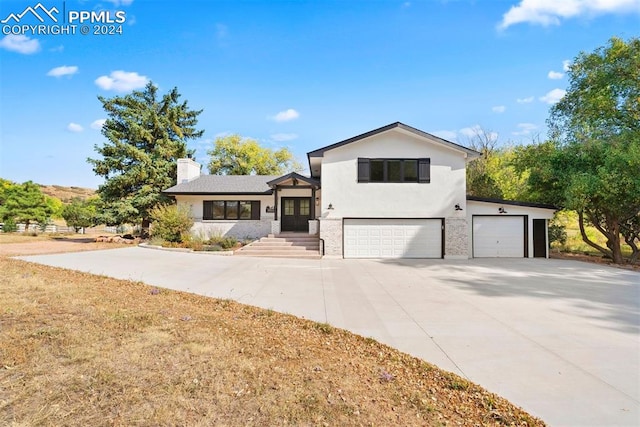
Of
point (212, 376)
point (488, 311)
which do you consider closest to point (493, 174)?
point (488, 311)

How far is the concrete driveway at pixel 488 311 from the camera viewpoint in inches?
125

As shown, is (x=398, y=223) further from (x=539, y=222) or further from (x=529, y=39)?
(x=529, y=39)

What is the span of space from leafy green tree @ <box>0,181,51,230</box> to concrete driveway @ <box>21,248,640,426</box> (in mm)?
20001

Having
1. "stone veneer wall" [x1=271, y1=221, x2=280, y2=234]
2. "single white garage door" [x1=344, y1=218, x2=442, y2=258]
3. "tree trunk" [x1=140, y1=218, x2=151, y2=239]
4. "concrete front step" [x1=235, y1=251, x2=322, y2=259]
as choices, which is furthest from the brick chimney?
"single white garage door" [x1=344, y1=218, x2=442, y2=258]

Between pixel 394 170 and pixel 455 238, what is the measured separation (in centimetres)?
427

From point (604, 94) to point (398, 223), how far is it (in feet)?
40.3

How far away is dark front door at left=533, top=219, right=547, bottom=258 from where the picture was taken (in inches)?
583

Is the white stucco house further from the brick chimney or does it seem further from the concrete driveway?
the brick chimney

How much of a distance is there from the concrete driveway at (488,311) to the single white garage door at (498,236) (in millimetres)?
2818

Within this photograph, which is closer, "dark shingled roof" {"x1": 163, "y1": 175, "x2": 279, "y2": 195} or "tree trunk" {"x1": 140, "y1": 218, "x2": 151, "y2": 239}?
"dark shingled roof" {"x1": 163, "y1": 175, "x2": 279, "y2": 195}

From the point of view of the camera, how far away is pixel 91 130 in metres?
21.0

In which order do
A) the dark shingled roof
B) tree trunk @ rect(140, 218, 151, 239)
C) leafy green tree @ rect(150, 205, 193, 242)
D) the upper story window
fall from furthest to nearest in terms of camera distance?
tree trunk @ rect(140, 218, 151, 239) → the dark shingled roof → leafy green tree @ rect(150, 205, 193, 242) → the upper story window

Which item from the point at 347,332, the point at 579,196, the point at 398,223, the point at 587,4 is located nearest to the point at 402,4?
the point at 587,4

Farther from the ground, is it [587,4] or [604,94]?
[587,4]
